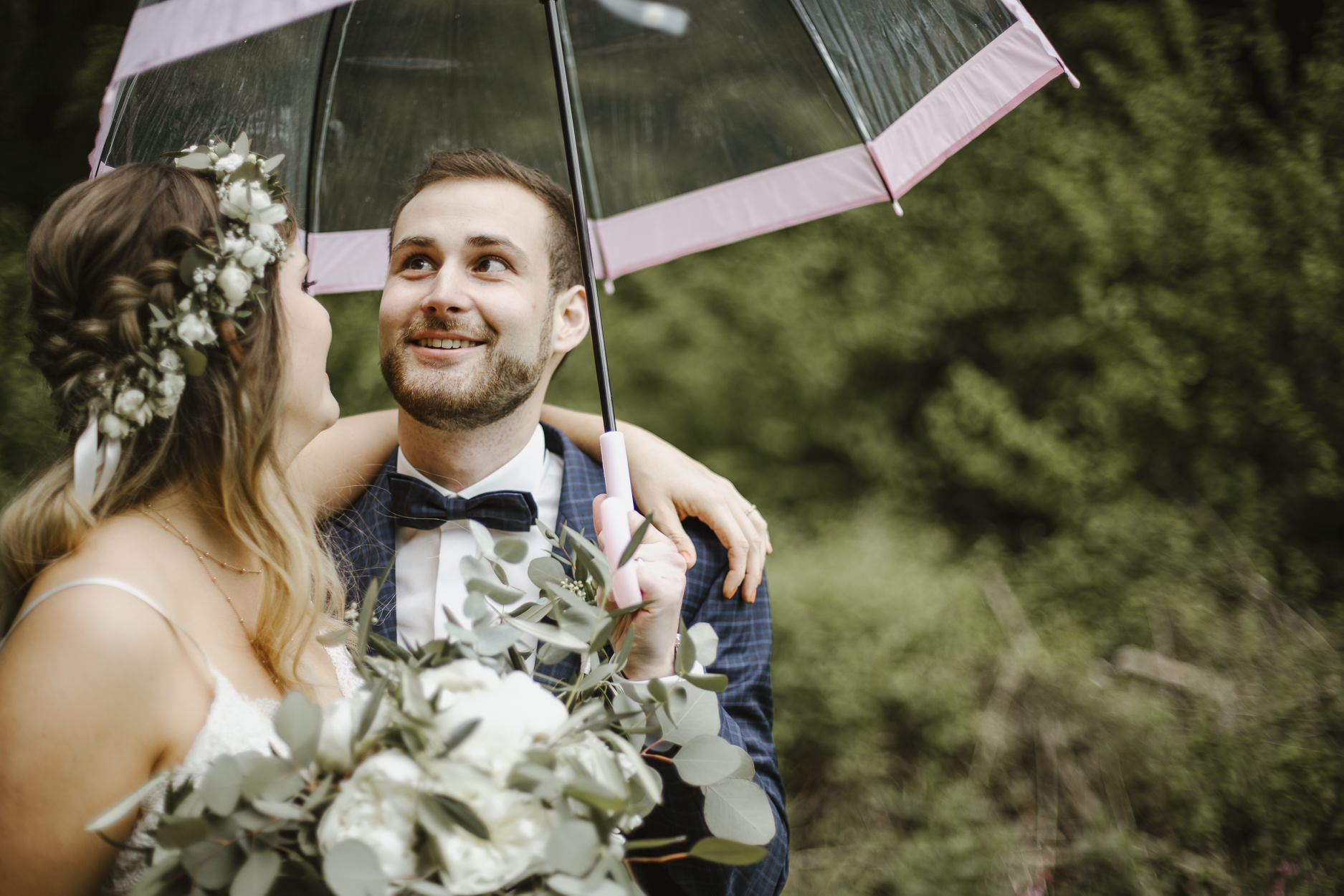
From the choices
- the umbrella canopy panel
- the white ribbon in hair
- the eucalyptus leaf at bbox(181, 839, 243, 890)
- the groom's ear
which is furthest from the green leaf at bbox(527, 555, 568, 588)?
the umbrella canopy panel

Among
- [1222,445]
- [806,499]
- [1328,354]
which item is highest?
[1328,354]

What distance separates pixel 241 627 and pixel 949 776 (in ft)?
10.1

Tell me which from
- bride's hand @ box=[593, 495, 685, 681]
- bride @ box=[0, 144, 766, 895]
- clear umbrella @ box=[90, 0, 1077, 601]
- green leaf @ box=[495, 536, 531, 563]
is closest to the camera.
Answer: bride @ box=[0, 144, 766, 895]

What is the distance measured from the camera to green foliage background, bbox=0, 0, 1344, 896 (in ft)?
11.1

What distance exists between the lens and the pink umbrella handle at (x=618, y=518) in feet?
4.96

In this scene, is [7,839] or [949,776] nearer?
[7,839]

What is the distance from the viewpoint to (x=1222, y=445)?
460 cm

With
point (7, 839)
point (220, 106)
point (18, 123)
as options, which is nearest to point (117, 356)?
point (7, 839)

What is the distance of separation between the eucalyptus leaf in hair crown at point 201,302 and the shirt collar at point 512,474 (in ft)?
2.49

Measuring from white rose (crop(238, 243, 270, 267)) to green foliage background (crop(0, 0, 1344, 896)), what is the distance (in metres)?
2.17

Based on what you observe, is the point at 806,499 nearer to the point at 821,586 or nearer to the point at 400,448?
the point at 821,586

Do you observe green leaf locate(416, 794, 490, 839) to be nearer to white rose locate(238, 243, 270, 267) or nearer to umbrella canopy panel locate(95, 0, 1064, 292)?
white rose locate(238, 243, 270, 267)

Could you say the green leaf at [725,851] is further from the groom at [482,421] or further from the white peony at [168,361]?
the white peony at [168,361]

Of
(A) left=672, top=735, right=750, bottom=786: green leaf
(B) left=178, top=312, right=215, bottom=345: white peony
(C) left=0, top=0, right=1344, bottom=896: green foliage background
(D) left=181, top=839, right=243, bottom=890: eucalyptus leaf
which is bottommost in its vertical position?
(C) left=0, top=0, right=1344, bottom=896: green foliage background
